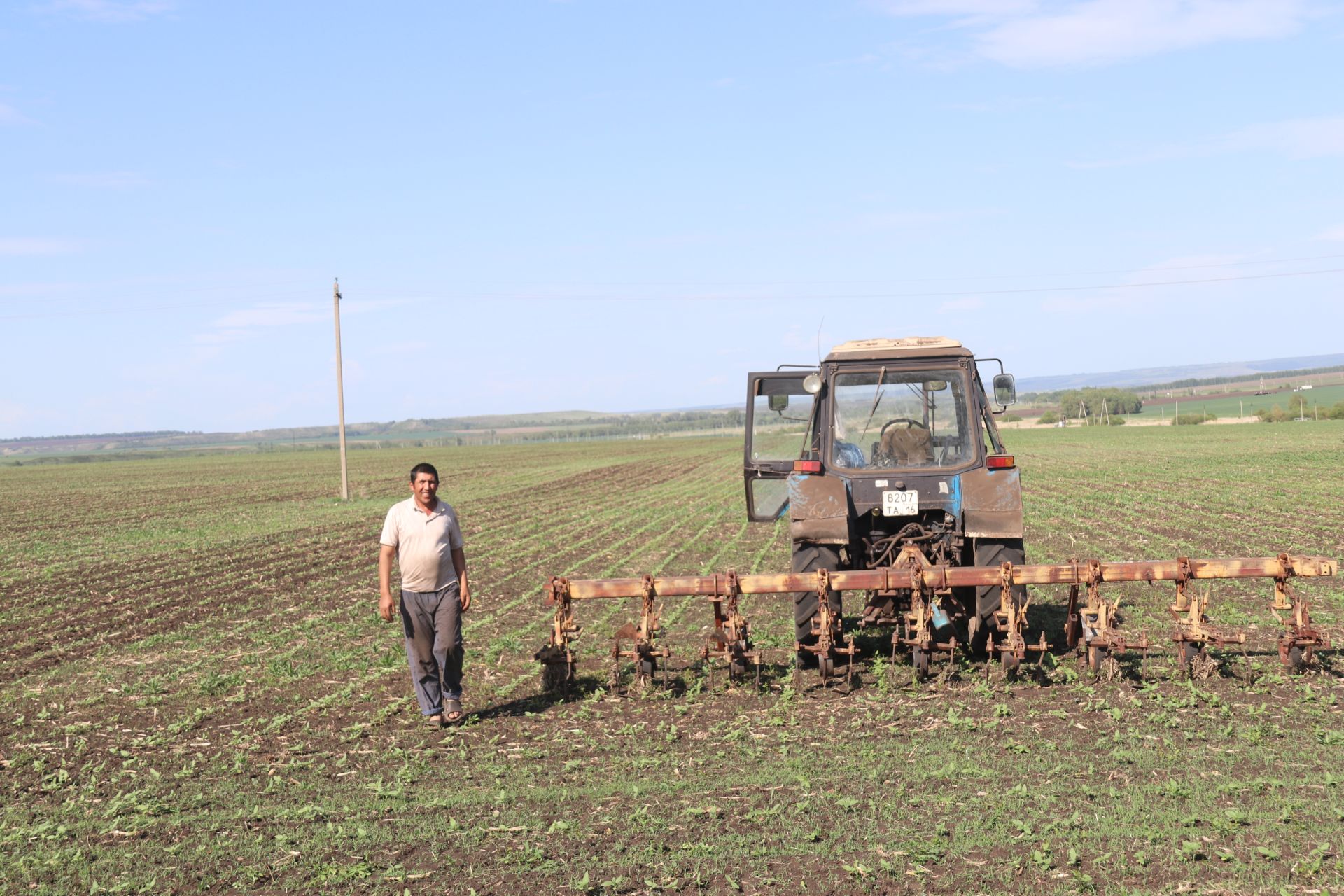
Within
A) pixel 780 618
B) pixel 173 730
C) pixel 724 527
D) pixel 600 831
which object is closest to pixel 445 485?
pixel 724 527

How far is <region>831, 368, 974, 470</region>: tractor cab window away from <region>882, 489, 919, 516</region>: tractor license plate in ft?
1.86

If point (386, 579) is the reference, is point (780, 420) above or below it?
above

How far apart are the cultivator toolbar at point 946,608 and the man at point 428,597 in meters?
0.78

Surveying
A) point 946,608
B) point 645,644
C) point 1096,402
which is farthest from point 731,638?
point 1096,402

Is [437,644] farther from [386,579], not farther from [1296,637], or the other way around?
[1296,637]

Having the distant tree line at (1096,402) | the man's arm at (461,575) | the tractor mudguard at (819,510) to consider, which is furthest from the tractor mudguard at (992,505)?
the distant tree line at (1096,402)

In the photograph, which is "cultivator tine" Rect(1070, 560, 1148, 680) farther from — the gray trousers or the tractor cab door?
the gray trousers

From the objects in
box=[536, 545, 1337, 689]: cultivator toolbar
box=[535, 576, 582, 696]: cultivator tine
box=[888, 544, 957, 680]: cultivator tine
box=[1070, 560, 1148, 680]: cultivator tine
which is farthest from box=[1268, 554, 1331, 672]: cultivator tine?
box=[535, 576, 582, 696]: cultivator tine

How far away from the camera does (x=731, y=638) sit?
8680 millimetres

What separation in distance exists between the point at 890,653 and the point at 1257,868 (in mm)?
4854

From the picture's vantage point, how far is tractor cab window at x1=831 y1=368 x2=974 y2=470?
9758 mm

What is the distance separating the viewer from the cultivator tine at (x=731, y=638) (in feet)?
28.2

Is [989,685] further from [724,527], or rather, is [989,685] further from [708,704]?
[724,527]

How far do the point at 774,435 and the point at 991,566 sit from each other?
93.6 inches
